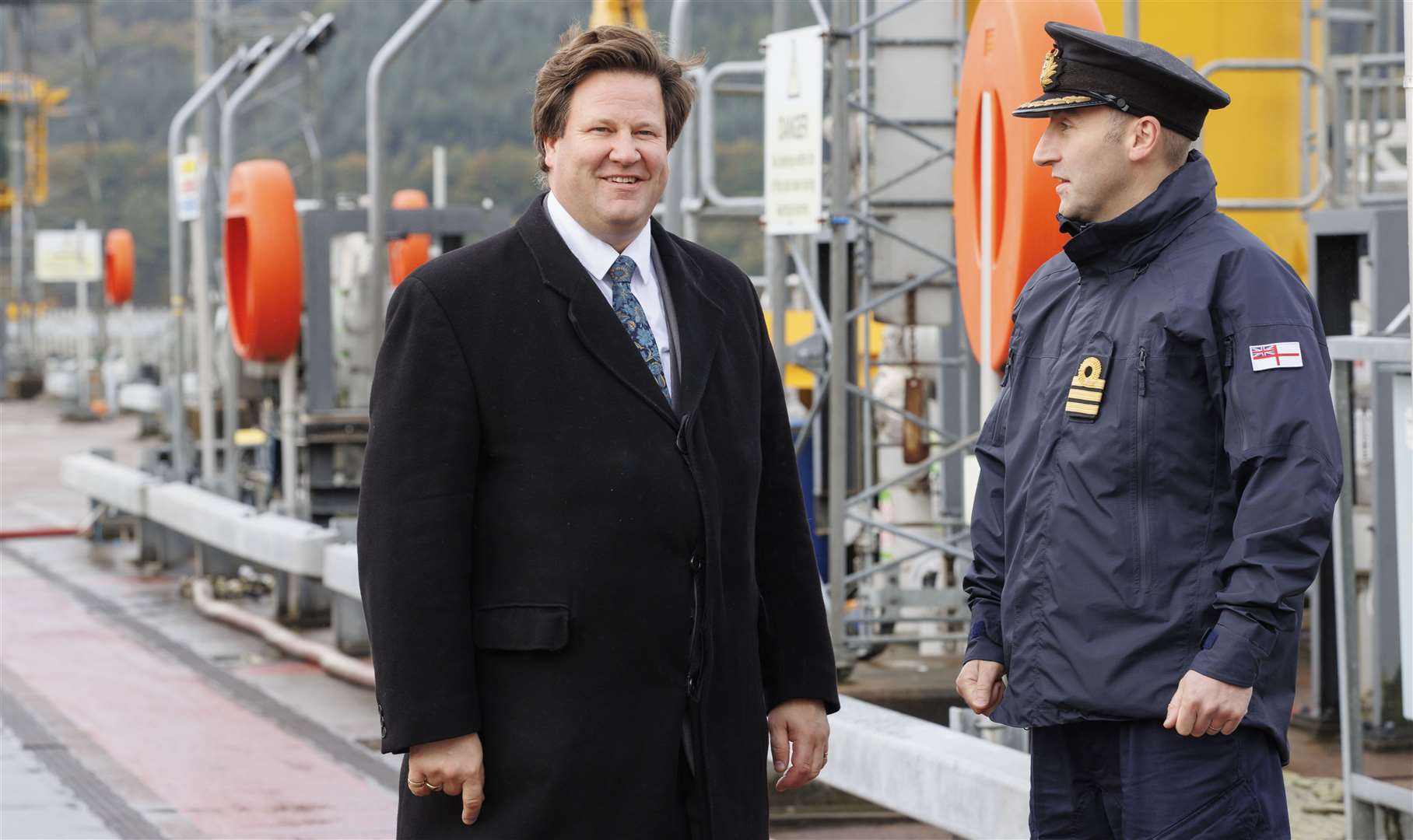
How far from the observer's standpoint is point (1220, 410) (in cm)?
303

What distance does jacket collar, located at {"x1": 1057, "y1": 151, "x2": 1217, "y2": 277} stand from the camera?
3113 millimetres

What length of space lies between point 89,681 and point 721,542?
700 centimetres

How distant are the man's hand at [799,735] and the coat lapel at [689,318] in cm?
57

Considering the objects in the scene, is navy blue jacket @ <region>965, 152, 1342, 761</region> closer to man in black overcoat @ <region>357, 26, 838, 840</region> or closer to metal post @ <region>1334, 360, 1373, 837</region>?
man in black overcoat @ <region>357, 26, 838, 840</region>

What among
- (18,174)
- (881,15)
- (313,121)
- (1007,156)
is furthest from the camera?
(18,174)

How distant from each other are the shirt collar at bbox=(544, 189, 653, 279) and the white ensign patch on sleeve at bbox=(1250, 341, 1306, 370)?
94 cm

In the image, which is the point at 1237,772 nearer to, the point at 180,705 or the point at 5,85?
the point at 180,705

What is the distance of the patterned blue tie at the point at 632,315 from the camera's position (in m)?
3.18

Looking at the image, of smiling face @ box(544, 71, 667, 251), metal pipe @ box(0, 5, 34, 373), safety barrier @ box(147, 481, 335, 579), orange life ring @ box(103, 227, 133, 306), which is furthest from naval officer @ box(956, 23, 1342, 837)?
metal pipe @ box(0, 5, 34, 373)

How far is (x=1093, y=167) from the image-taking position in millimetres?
3172

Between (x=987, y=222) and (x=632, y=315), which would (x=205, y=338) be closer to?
(x=987, y=222)

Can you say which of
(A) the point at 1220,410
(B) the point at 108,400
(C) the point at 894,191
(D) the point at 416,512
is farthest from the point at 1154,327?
(B) the point at 108,400

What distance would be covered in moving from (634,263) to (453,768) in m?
0.82

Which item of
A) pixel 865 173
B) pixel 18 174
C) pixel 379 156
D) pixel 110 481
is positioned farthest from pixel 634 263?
pixel 18 174
